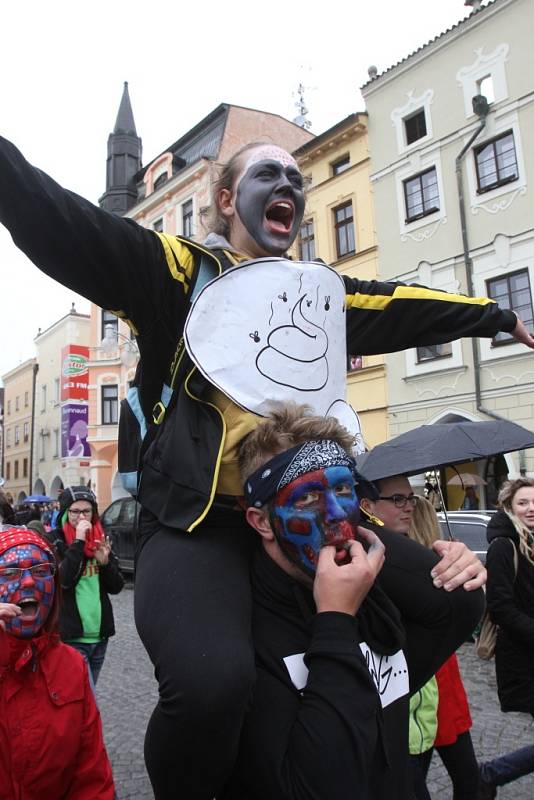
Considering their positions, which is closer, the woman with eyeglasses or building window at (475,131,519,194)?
the woman with eyeglasses

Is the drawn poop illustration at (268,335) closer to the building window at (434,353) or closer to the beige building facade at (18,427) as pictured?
the building window at (434,353)

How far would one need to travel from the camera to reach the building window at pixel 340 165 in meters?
18.9

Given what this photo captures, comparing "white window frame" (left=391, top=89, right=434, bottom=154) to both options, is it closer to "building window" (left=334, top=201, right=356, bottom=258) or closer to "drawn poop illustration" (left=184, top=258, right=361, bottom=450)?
"building window" (left=334, top=201, right=356, bottom=258)

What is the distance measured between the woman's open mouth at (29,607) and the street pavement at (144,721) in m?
1.96

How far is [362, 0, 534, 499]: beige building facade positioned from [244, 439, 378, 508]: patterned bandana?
13164 mm

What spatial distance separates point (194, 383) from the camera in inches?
66.2

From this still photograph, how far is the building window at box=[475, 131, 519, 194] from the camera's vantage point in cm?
1488

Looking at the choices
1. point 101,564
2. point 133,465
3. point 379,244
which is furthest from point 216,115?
point 133,465

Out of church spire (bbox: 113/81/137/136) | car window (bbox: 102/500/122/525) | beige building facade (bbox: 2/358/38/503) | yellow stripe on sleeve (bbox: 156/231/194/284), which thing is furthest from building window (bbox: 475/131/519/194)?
beige building facade (bbox: 2/358/38/503)

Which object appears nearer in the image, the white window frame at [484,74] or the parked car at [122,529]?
the parked car at [122,529]

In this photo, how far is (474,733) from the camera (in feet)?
16.5

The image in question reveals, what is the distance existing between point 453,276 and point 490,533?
1256 cm

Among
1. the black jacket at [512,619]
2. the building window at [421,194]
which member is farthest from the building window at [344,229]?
the black jacket at [512,619]

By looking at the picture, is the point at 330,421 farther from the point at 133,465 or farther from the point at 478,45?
the point at 478,45
